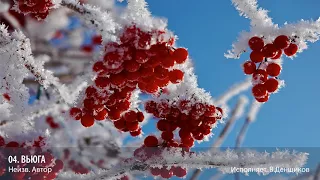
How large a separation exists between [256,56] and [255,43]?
0.15ft

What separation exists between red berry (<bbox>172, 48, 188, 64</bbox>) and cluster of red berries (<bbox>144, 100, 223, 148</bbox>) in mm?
198

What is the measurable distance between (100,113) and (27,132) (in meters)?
0.46

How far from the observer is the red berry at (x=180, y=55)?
1260mm

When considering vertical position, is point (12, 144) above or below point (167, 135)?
above

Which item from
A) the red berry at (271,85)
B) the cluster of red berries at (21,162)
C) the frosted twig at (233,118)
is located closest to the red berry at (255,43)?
the red berry at (271,85)

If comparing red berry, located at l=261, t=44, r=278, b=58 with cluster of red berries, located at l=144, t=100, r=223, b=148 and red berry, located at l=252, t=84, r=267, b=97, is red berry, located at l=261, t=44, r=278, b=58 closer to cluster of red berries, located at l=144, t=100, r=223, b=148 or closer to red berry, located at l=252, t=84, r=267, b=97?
red berry, located at l=252, t=84, r=267, b=97

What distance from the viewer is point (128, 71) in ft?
4.19

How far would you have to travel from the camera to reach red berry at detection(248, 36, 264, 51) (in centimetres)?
141

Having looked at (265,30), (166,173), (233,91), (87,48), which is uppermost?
(87,48)

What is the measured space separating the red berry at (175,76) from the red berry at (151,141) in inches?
10.2

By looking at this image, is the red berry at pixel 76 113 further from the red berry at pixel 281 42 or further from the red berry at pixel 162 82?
the red berry at pixel 281 42

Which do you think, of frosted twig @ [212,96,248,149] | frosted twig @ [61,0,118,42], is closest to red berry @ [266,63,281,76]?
frosted twig @ [61,0,118,42]

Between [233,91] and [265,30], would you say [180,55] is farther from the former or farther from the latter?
[233,91]

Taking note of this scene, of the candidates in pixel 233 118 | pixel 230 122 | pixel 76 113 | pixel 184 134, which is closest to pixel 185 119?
pixel 184 134
